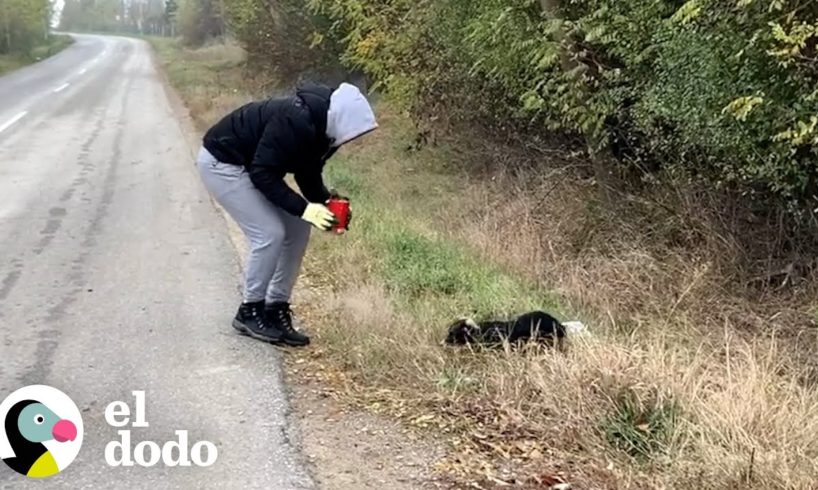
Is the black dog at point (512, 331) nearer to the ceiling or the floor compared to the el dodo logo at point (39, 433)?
nearer to the ceiling

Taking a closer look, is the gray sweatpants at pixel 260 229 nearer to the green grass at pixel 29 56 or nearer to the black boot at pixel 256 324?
the black boot at pixel 256 324

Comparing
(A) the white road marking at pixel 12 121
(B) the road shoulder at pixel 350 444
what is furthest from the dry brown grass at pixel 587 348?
(A) the white road marking at pixel 12 121

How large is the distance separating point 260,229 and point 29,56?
50.3m

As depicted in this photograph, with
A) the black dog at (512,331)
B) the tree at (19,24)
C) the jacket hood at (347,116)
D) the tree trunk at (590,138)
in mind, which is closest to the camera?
the jacket hood at (347,116)

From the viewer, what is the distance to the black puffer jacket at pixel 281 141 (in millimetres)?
4656

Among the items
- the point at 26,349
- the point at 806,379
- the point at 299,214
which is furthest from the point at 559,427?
the point at 26,349

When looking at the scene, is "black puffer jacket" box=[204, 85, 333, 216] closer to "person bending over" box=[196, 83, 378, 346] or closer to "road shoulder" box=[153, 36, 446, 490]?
"person bending over" box=[196, 83, 378, 346]

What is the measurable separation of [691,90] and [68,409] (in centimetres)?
489

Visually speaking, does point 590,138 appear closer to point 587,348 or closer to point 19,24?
point 587,348

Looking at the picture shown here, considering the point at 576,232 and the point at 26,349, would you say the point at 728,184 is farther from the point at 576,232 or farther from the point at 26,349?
the point at 26,349

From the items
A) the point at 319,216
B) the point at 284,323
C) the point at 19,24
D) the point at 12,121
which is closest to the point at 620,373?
the point at 319,216

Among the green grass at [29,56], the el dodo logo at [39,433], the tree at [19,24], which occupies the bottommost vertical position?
the green grass at [29,56]

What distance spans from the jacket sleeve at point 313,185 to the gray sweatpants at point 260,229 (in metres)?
0.17

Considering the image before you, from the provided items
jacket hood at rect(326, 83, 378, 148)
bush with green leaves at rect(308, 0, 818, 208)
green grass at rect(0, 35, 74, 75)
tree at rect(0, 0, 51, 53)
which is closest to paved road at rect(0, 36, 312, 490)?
jacket hood at rect(326, 83, 378, 148)
